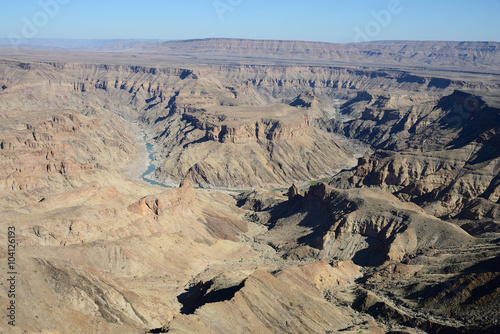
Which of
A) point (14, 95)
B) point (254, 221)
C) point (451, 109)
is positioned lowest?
point (254, 221)

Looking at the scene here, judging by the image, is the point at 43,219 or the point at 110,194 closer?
the point at 43,219

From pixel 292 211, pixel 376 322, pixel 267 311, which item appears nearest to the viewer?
pixel 267 311

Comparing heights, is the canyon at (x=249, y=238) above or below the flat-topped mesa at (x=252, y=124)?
below

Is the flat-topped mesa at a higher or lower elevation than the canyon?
higher

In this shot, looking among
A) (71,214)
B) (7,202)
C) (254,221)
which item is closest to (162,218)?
(71,214)

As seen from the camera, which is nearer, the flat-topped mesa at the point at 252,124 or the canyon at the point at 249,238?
the canyon at the point at 249,238

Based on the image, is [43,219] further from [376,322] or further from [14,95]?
[14,95]

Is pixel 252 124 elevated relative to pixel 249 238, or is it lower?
elevated

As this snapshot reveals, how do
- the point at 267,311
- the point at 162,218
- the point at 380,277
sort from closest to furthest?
the point at 267,311 → the point at 380,277 → the point at 162,218
